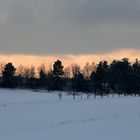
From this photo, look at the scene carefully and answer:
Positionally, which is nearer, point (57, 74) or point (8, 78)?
point (8, 78)

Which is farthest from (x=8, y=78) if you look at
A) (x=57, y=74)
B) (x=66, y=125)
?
(x=66, y=125)

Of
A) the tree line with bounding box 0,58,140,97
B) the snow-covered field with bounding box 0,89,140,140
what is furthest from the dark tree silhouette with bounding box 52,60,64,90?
the snow-covered field with bounding box 0,89,140,140

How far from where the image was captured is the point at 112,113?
3750cm

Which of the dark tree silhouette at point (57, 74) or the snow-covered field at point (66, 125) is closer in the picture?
the snow-covered field at point (66, 125)

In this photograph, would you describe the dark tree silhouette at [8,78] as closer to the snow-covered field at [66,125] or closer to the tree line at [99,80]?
the tree line at [99,80]

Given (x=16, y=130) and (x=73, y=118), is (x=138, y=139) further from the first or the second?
(x=73, y=118)

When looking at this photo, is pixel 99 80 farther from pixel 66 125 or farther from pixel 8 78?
pixel 66 125

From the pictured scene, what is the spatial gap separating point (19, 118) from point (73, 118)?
3957mm

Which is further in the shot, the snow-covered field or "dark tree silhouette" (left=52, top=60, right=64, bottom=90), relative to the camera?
"dark tree silhouette" (left=52, top=60, right=64, bottom=90)

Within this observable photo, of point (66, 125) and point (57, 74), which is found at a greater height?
point (57, 74)

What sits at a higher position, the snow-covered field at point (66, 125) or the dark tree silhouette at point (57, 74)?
the dark tree silhouette at point (57, 74)

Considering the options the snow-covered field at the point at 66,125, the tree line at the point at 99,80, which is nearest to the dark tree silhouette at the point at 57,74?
the tree line at the point at 99,80

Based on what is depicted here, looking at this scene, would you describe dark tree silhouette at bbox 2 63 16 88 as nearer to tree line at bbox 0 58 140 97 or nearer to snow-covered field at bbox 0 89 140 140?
tree line at bbox 0 58 140 97

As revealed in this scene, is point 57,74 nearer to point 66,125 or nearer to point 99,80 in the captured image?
point 99,80
